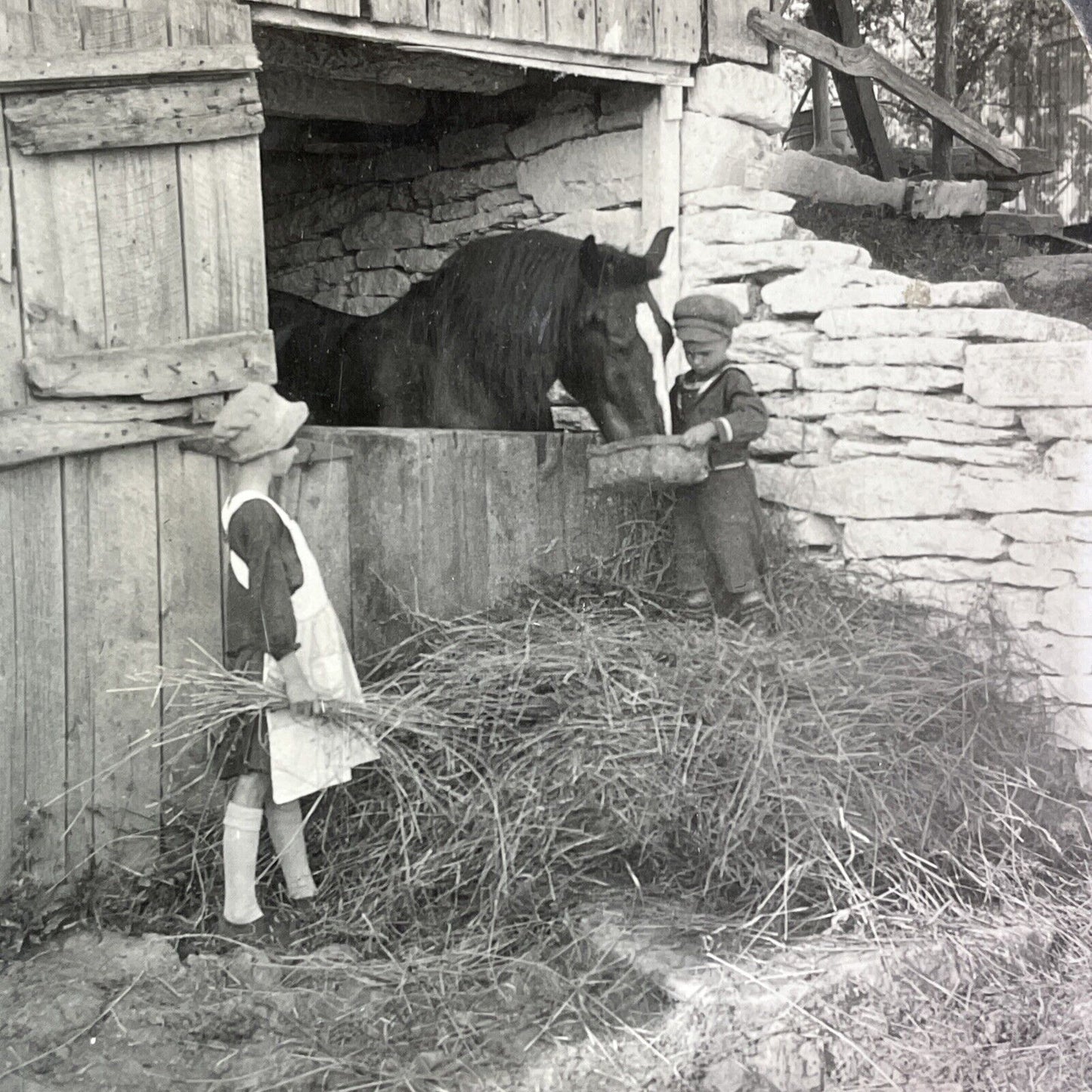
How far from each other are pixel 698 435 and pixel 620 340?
2.23 ft

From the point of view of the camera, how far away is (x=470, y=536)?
14.8 ft

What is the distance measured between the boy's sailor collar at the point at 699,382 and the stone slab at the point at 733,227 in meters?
0.97

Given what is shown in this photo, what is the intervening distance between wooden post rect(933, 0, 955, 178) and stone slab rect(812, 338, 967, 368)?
3251 millimetres

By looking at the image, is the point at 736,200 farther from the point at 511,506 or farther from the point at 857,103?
the point at 857,103

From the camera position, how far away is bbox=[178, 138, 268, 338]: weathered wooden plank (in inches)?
148

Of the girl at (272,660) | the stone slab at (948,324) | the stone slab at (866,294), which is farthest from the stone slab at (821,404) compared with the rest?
the girl at (272,660)

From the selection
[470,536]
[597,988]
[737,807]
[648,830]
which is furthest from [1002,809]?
[470,536]

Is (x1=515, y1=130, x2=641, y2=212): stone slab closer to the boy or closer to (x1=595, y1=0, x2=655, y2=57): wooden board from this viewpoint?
(x1=595, y1=0, x2=655, y2=57): wooden board

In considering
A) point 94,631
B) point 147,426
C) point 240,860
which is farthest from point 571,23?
point 240,860

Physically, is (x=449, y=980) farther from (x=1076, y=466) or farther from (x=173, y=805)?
(x=1076, y=466)

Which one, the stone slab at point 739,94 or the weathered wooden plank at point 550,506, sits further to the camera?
the stone slab at point 739,94

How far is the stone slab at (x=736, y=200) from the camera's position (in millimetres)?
5117

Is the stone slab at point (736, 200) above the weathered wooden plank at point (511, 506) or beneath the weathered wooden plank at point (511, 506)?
above

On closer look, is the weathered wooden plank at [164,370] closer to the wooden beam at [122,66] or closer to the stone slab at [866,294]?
the wooden beam at [122,66]
